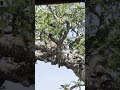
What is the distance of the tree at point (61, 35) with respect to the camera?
6945 millimetres

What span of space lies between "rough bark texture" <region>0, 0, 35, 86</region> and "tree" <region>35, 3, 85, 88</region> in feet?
10.7

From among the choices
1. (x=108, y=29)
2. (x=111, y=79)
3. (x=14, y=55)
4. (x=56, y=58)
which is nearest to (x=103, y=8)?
(x=108, y=29)

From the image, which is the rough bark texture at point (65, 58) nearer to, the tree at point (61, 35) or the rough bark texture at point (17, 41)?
the tree at point (61, 35)

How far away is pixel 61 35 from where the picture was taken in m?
7.17

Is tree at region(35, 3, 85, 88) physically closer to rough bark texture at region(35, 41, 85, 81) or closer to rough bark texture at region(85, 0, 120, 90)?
rough bark texture at region(35, 41, 85, 81)

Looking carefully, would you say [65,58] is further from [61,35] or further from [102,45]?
[102,45]

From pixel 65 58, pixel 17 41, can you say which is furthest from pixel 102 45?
pixel 65 58

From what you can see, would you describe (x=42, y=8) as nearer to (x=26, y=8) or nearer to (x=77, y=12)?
(x=77, y=12)

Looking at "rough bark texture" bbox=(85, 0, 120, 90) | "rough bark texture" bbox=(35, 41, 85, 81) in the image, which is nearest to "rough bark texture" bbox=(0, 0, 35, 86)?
"rough bark texture" bbox=(85, 0, 120, 90)

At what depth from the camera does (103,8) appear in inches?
140

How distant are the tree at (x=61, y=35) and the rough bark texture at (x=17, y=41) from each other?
10.7ft

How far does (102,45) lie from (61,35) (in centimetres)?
369

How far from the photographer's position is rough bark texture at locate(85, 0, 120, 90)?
11.4 ft

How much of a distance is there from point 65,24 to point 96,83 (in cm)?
384
